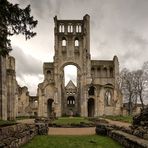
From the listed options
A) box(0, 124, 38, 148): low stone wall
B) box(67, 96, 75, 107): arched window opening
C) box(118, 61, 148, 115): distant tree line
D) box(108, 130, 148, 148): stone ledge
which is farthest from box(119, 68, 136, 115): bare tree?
box(0, 124, 38, 148): low stone wall

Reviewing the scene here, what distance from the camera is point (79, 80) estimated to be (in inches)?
2432

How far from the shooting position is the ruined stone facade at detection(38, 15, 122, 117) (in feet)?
193

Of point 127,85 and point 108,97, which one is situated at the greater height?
point 127,85

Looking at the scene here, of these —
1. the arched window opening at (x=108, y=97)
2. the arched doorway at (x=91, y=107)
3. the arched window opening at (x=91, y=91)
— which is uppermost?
the arched window opening at (x=91, y=91)

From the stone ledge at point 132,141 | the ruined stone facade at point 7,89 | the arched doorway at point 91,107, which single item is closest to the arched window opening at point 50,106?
the arched doorway at point 91,107

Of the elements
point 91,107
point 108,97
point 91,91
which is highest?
point 91,91

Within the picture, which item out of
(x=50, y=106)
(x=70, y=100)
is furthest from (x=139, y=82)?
(x=50, y=106)

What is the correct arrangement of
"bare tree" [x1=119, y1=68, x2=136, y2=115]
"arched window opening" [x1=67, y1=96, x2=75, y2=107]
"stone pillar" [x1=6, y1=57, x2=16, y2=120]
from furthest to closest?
"arched window opening" [x1=67, y1=96, x2=75, y2=107] → "bare tree" [x1=119, y1=68, x2=136, y2=115] → "stone pillar" [x1=6, y1=57, x2=16, y2=120]

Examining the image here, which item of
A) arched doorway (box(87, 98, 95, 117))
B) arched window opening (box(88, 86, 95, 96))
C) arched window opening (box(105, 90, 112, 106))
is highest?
arched window opening (box(88, 86, 95, 96))

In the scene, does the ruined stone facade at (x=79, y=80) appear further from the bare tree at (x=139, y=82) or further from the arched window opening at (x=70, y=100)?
the bare tree at (x=139, y=82)

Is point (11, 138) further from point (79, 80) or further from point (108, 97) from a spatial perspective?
point (108, 97)

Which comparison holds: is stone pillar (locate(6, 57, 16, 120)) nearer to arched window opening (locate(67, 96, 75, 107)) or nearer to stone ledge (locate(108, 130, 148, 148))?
stone ledge (locate(108, 130, 148, 148))

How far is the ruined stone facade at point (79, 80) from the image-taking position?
5891 centimetres

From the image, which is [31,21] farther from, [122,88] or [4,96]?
[122,88]
